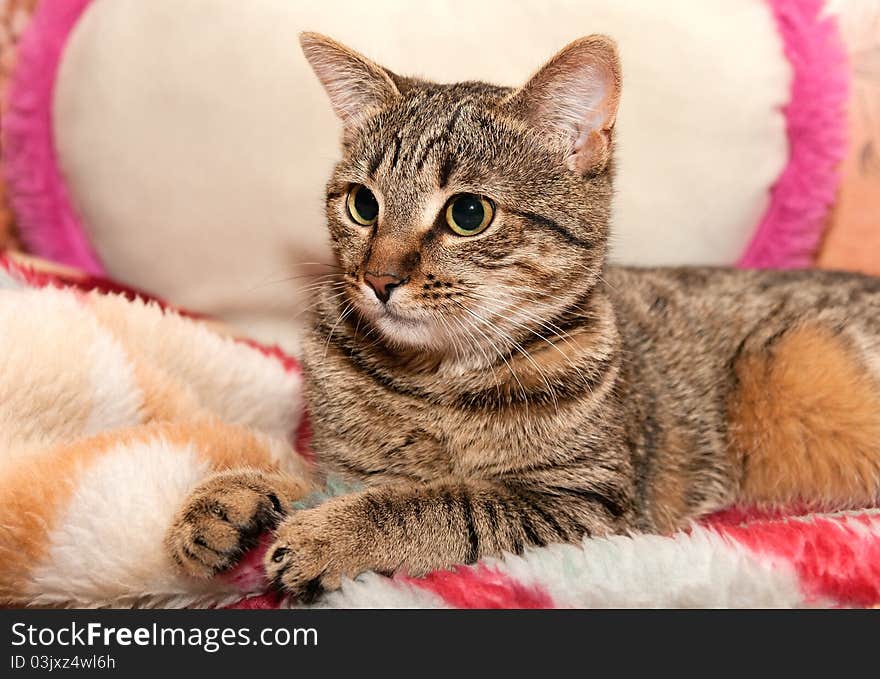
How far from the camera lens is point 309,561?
1036 millimetres

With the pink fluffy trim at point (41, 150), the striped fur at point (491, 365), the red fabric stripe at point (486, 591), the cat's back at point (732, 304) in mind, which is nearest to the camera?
the red fabric stripe at point (486, 591)

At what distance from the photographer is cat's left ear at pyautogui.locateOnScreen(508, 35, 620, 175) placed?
120cm

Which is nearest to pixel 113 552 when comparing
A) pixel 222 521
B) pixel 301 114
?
pixel 222 521

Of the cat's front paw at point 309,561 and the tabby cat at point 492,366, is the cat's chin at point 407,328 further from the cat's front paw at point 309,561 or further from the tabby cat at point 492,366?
the cat's front paw at point 309,561

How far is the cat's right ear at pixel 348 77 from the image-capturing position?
53.7 inches

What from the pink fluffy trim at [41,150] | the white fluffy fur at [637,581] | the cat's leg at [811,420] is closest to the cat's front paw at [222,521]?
the white fluffy fur at [637,581]

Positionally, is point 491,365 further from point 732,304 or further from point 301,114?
point 301,114

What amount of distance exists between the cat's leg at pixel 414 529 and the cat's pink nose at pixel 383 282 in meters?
0.28

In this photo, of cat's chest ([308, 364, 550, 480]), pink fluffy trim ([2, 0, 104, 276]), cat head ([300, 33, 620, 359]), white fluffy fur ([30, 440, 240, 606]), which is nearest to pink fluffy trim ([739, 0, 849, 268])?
cat head ([300, 33, 620, 359])

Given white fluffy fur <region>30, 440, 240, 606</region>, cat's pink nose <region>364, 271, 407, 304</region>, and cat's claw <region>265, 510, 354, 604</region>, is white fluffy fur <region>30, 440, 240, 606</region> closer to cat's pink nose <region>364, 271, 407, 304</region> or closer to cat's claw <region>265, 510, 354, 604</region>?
cat's claw <region>265, 510, 354, 604</region>

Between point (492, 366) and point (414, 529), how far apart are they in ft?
1.00
